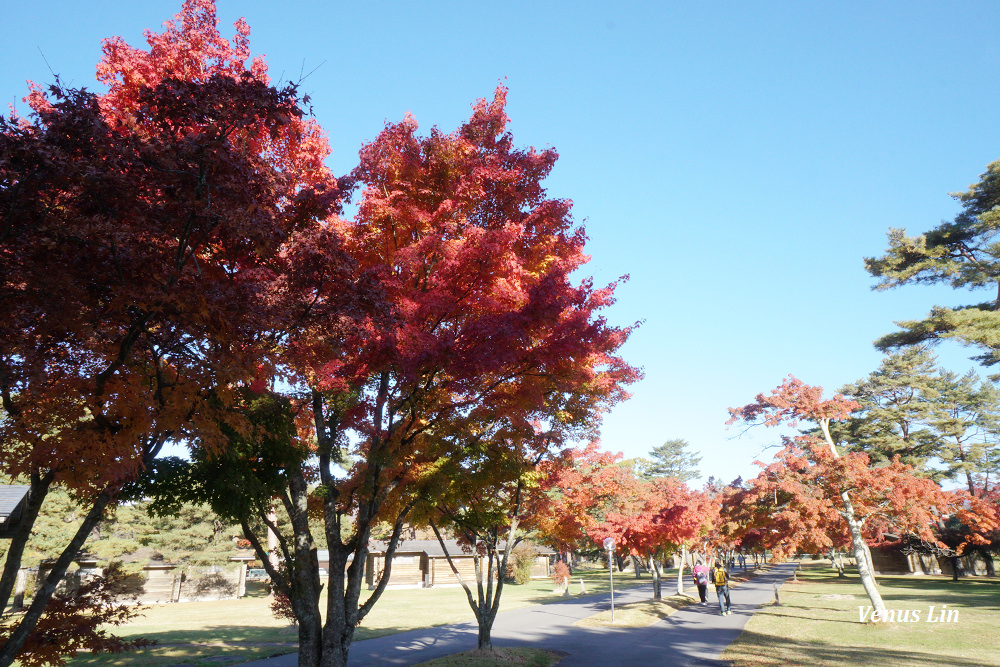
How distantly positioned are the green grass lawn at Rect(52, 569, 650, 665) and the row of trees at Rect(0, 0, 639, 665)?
9.09ft

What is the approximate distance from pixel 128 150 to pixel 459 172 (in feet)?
16.6

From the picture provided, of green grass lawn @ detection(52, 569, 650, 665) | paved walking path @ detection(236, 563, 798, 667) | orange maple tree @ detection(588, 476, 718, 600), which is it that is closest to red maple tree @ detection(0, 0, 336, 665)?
green grass lawn @ detection(52, 569, 650, 665)

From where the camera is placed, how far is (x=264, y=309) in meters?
5.47

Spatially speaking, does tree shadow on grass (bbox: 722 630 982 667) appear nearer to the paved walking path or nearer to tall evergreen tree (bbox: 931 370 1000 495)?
the paved walking path

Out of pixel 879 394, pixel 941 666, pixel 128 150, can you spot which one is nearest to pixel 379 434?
pixel 128 150

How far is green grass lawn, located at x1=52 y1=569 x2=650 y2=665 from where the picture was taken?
14508 mm

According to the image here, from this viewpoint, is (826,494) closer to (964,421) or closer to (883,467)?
(883,467)

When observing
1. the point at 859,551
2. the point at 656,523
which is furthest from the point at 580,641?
the point at 656,523

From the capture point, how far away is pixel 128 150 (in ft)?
15.1

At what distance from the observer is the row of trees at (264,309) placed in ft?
15.5

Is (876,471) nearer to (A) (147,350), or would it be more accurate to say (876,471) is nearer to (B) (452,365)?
(B) (452,365)

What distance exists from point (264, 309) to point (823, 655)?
1340 cm

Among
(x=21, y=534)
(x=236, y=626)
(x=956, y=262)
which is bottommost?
(x=236, y=626)

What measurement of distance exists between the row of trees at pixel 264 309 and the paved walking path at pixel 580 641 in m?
5.33
